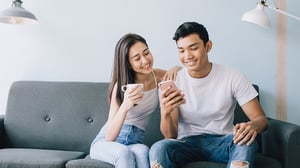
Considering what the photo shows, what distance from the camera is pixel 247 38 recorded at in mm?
2785

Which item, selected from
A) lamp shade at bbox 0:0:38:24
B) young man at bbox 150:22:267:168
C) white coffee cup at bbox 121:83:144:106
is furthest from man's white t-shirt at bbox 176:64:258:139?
lamp shade at bbox 0:0:38:24

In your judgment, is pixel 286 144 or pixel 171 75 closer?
pixel 286 144

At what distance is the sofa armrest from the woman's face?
78 centimetres

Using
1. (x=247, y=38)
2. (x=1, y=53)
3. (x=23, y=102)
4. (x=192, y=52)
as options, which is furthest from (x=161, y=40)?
(x=1, y=53)

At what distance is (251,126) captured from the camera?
1.90 meters

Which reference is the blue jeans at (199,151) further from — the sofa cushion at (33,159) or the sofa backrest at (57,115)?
the sofa backrest at (57,115)

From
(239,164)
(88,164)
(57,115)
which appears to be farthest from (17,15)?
(239,164)

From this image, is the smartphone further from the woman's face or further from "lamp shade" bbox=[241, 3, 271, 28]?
"lamp shade" bbox=[241, 3, 271, 28]

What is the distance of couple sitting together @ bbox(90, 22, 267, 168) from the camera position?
1968mm

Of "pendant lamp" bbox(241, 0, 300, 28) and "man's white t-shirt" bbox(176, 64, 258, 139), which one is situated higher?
"pendant lamp" bbox(241, 0, 300, 28)

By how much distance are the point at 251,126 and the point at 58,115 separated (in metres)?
1.37

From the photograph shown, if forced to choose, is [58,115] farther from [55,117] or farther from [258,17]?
[258,17]

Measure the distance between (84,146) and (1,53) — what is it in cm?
108

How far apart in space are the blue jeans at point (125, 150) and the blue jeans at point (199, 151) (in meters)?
0.07
